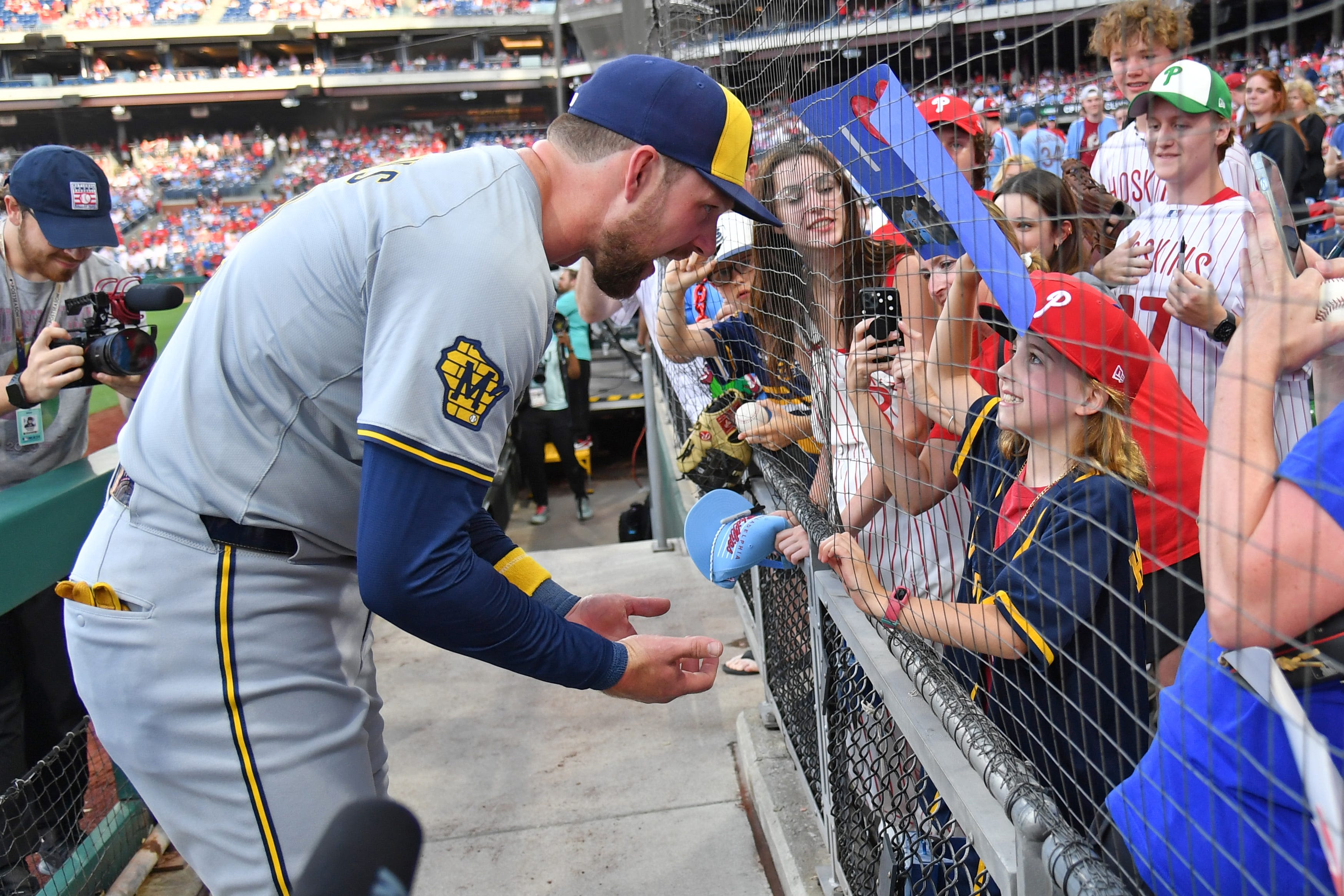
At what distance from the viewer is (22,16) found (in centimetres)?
3494

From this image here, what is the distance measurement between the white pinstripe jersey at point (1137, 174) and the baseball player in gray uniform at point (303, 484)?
0.96 meters

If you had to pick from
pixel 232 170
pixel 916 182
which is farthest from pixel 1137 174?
pixel 232 170

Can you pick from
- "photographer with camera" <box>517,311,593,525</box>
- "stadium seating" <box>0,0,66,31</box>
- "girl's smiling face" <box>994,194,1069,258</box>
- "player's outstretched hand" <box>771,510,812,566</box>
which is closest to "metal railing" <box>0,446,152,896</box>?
"player's outstretched hand" <box>771,510,812,566</box>

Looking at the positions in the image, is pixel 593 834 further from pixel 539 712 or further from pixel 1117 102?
pixel 1117 102

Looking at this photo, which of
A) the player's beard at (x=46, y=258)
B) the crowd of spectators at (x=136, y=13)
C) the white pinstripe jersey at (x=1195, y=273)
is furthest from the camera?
the crowd of spectators at (x=136, y=13)

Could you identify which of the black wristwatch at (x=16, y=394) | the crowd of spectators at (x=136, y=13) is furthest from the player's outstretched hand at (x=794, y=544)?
the crowd of spectators at (x=136, y=13)

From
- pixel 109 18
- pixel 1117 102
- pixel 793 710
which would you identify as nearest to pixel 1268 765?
pixel 1117 102

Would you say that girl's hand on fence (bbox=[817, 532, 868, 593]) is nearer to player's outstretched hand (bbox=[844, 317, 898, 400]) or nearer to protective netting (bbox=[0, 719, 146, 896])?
player's outstretched hand (bbox=[844, 317, 898, 400])

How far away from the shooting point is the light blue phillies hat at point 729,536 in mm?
2188

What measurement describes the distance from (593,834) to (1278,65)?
8.61 ft

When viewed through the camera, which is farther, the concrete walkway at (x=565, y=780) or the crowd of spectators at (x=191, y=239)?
the crowd of spectators at (x=191, y=239)

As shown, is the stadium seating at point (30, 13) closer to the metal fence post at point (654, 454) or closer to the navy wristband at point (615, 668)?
the metal fence post at point (654, 454)

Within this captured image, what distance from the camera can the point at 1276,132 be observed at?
77.1 inches

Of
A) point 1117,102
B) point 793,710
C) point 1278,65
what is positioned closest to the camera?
point 1278,65
